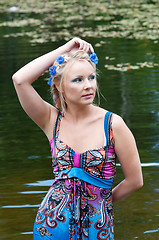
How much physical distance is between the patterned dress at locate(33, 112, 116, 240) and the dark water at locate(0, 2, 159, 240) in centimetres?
169

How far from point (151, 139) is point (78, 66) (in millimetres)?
4149

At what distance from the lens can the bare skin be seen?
2.64 metres

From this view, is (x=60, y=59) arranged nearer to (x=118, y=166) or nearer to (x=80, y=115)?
(x=80, y=115)

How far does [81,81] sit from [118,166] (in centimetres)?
326

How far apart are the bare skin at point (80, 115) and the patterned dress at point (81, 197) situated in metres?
0.04

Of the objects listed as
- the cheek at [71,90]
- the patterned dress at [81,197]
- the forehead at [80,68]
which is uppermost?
the forehead at [80,68]

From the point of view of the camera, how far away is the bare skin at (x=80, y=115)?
8.66 feet

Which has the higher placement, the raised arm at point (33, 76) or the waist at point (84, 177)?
the raised arm at point (33, 76)

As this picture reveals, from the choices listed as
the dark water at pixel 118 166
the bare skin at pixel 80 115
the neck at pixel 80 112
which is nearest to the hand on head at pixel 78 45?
the bare skin at pixel 80 115

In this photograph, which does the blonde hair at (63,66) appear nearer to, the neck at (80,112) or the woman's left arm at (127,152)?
the neck at (80,112)

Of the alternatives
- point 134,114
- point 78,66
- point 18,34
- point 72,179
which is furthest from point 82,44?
point 18,34

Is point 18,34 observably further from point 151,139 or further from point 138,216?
point 138,216

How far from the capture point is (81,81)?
2.68 metres

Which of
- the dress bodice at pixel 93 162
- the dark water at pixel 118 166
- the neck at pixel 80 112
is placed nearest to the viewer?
the dress bodice at pixel 93 162
